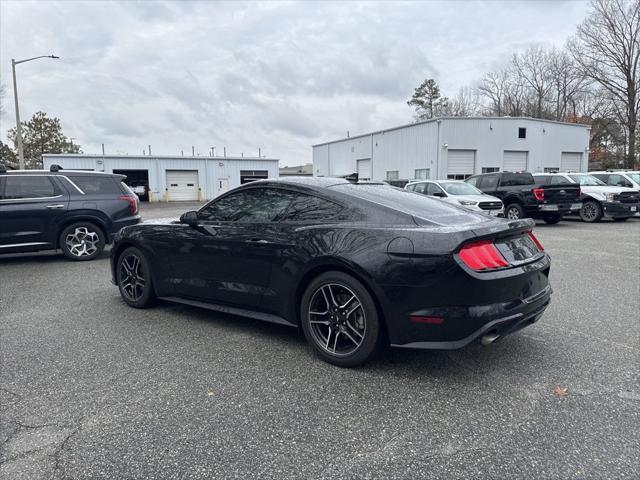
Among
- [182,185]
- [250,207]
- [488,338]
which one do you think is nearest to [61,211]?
[250,207]

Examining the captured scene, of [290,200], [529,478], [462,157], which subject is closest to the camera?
[529,478]

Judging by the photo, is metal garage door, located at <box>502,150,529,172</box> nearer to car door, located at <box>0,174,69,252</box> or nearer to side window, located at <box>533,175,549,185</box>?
side window, located at <box>533,175,549,185</box>

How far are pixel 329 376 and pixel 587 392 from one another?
177 centimetres

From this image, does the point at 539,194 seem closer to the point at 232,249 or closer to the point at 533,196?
the point at 533,196

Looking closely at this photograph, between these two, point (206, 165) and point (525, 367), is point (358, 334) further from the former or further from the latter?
point (206, 165)

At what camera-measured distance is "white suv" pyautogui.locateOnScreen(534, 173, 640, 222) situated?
15.5 meters

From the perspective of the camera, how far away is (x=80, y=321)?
4840 mm

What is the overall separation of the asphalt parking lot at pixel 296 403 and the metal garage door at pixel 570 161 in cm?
3307

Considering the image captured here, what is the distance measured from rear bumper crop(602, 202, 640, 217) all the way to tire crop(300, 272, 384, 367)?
50.9ft

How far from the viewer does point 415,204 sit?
3.83 meters

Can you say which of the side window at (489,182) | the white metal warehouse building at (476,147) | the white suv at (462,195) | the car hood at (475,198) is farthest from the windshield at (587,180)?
the white metal warehouse building at (476,147)

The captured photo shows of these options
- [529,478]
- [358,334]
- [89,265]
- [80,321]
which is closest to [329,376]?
[358,334]

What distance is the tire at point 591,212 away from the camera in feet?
52.0

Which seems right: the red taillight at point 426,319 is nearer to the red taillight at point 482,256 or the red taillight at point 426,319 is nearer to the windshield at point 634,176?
the red taillight at point 482,256
